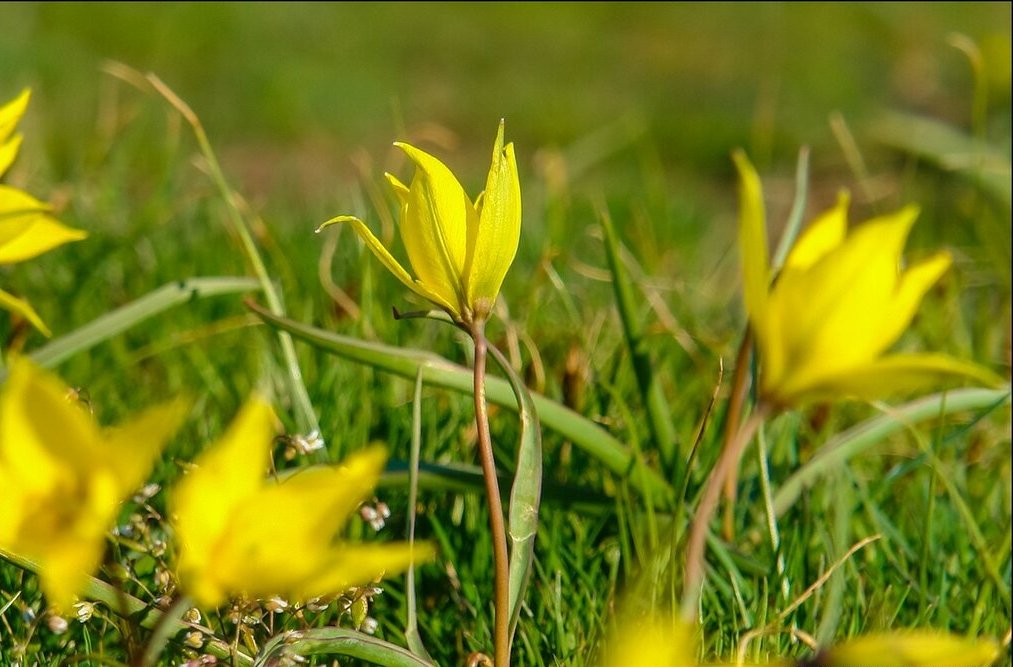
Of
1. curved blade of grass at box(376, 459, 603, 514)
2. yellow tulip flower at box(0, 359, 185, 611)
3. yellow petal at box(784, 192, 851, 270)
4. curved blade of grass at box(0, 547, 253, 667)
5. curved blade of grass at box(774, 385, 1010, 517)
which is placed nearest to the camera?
yellow tulip flower at box(0, 359, 185, 611)

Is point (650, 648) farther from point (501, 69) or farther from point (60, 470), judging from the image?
point (501, 69)

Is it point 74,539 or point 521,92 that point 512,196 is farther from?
point 521,92

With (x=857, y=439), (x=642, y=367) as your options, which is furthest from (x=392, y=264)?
(x=857, y=439)

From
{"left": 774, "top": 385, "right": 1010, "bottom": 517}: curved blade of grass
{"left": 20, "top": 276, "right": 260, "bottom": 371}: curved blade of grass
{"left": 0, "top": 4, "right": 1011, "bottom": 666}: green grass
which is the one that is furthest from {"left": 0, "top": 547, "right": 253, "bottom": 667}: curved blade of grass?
{"left": 774, "top": 385, "right": 1010, "bottom": 517}: curved blade of grass

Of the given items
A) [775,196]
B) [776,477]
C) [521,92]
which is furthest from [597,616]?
[521,92]

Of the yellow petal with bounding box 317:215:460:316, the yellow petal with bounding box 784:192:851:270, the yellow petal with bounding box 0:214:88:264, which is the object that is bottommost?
the yellow petal with bounding box 0:214:88:264

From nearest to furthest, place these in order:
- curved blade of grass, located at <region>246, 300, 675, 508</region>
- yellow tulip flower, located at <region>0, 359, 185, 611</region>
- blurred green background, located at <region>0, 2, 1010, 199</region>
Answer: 1. yellow tulip flower, located at <region>0, 359, 185, 611</region>
2. curved blade of grass, located at <region>246, 300, 675, 508</region>
3. blurred green background, located at <region>0, 2, 1010, 199</region>

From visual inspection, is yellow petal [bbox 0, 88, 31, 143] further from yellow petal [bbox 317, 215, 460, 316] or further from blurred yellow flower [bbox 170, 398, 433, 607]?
blurred yellow flower [bbox 170, 398, 433, 607]
